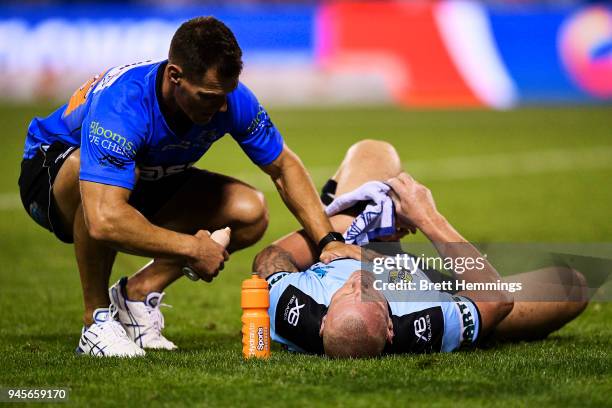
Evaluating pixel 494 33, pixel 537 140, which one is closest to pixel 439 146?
pixel 537 140

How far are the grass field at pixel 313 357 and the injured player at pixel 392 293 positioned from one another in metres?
0.11

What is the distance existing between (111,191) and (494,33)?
69.3 ft

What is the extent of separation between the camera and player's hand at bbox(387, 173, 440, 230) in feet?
18.6

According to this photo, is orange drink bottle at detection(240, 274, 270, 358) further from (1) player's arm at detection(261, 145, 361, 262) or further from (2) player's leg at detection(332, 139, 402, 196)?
(2) player's leg at detection(332, 139, 402, 196)

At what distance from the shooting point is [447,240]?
556 centimetres

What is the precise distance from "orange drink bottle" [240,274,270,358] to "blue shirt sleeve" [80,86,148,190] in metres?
0.76

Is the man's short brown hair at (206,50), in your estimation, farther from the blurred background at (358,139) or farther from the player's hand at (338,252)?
the blurred background at (358,139)

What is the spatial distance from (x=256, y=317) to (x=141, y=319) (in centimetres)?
105

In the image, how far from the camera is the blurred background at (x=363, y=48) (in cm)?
2470

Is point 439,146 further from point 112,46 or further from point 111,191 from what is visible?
point 111,191

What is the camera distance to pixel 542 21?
24812 mm

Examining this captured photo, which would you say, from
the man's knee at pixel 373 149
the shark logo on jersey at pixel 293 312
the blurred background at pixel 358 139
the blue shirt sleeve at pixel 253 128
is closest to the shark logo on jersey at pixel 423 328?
the blurred background at pixel 358 139

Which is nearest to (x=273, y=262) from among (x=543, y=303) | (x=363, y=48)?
(x=543, y=303)

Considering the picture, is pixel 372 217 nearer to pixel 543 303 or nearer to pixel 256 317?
pixel 543 303
